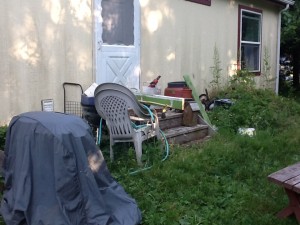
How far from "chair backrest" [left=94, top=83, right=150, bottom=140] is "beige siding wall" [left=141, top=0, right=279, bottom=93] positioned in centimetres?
258

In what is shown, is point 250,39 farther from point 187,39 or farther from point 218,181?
point 218,181

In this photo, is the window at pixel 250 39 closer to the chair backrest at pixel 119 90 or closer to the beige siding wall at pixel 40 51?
the beige siding wall at pixel 40 51

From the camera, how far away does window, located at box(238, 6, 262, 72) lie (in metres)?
10.4

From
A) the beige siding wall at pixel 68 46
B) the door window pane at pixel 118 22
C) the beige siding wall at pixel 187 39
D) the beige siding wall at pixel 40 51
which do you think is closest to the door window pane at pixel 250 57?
the beige siding wall at pixel 187 39

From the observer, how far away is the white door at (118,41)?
6309 millimetres

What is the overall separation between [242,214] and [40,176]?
184cm

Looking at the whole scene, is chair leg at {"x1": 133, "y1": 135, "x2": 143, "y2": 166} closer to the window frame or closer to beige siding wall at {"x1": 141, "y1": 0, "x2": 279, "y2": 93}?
beige siding wall at {"x1": 141, "y1": 0, "x2": 279, "y2": 93}

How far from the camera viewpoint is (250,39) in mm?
10883

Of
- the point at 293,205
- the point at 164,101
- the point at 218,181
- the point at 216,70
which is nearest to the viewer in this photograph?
the point at 293,205

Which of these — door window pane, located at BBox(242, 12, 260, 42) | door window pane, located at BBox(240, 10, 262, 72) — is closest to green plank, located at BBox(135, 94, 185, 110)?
door window pane, located at BBox(240, 10, 262, 72)

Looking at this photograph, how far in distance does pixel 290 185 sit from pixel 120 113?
6.82 ft

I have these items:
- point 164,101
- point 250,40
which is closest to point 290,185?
point 164,101

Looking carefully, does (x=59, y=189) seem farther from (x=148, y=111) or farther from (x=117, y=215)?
(x=148, y=111)

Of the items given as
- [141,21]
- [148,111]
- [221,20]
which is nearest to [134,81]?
[141,21]
